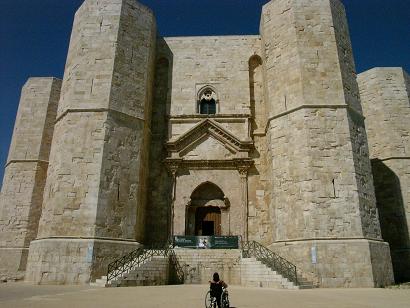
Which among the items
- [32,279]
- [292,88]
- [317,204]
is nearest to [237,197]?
[317,204]

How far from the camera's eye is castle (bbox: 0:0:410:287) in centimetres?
1270

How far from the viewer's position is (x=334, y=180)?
13.0 m

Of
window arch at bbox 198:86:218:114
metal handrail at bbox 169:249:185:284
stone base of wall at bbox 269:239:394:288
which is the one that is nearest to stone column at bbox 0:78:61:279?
metal handrail at bbox 169:249:185:284

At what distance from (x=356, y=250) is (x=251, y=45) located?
11.9 meters

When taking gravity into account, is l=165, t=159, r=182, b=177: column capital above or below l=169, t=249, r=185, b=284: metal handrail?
above

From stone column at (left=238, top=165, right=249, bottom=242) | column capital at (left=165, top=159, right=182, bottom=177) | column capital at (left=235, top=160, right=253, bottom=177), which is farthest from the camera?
column capital at (left=165, top=159, right=182, bottom=177)

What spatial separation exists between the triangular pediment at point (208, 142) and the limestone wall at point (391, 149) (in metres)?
7.71

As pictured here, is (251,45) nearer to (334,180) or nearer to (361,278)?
(334,180)

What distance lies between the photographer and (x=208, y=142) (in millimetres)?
16938

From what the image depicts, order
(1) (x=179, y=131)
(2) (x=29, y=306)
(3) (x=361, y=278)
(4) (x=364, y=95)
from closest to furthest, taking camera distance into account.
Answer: (2) (x=29, y=306), (3) (x=361, y=278), (1) (x=179, y=131), (4) (x=364, y=95)

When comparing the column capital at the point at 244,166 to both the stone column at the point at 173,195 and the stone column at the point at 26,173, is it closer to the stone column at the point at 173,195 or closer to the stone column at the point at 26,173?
the stone column at the point at 173,195

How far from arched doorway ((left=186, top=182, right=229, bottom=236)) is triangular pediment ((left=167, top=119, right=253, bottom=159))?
1.81 metres

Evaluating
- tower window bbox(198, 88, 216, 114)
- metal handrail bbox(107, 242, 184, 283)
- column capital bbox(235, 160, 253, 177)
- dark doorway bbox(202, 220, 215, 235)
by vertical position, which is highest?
tower window bbox(198, 88, 216, 114)

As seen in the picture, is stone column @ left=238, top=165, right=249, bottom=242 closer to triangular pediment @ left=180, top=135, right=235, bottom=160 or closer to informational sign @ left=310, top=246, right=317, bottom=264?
triangular pediment @ left=180, top=135, right=235, bottom=160
